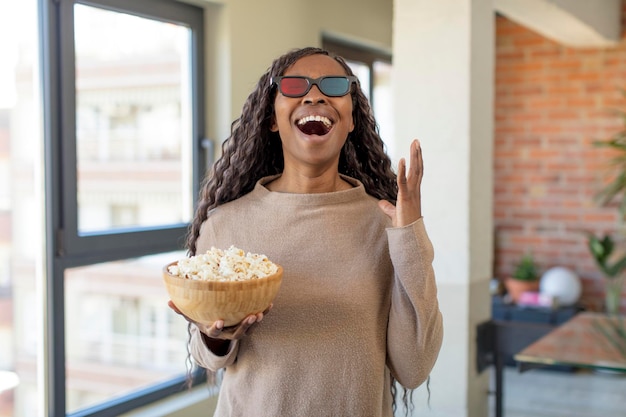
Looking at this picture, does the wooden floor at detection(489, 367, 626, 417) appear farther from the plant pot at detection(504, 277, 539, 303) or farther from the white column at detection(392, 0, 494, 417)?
the white column at detection(392, 0, 494, 417)

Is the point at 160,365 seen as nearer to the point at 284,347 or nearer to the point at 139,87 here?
the point at 139,87

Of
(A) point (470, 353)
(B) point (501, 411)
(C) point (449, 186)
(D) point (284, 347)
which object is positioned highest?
(C) point (449, 186)

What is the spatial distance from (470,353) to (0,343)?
6.10ft

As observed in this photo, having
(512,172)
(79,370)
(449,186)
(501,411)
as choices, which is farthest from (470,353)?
(512,172)

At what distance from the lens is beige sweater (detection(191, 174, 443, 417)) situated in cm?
138

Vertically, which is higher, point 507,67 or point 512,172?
point 507,67

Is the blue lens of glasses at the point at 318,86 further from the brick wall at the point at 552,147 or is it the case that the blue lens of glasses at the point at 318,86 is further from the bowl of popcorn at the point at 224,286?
the brick wall at the point at 552,147

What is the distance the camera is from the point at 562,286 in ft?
18.1

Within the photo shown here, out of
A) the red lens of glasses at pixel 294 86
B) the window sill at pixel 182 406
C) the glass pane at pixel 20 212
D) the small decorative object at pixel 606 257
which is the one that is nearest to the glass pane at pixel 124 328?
the window sill at pixel 182 406

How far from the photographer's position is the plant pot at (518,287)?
5699 millimetres

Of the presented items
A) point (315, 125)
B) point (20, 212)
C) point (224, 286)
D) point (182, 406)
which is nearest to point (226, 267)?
point (224, 286)

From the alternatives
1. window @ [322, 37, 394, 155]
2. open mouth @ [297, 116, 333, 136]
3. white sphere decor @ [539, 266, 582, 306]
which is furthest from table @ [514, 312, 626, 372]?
white sphere decor @ [539, 266, 582, 306]

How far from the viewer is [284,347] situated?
1.40 metres

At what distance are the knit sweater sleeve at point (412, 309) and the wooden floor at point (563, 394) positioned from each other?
10.1ft
